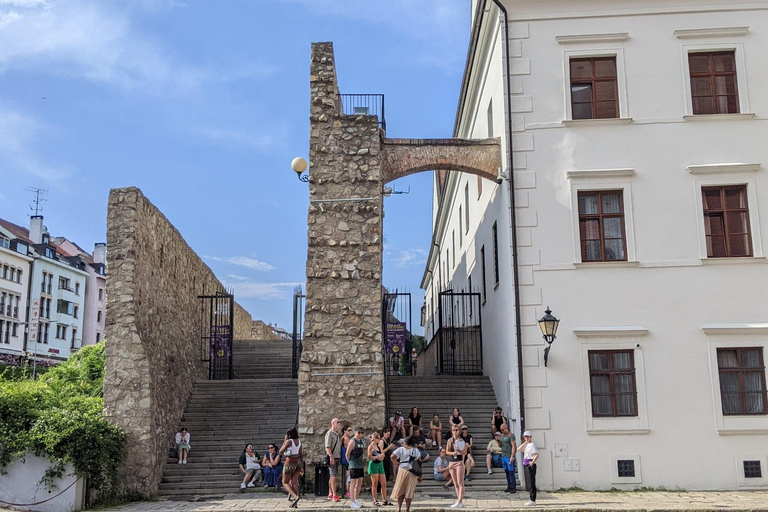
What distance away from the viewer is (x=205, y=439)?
1772cm

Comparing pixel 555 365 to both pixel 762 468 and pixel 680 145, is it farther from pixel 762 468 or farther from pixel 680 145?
pixel 680 145

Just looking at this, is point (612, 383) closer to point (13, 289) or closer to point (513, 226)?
point (513, 226)

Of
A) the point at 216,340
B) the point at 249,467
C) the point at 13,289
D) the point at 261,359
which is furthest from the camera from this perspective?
the point at 13,289

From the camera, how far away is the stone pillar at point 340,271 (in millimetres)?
16359

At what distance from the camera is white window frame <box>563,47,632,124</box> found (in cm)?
1689

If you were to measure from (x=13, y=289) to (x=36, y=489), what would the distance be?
52116 millimetres

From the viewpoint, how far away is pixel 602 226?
16625 millimetres

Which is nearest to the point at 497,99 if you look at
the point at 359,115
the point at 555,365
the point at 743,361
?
the point at 359,115

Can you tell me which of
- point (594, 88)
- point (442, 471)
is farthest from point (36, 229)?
point (594, 88)

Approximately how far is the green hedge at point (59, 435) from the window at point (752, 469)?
12521 millimetres

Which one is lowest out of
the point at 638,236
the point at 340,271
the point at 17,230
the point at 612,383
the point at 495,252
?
the point at 612,383

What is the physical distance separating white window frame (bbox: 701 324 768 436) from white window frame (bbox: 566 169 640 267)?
2.45 meters

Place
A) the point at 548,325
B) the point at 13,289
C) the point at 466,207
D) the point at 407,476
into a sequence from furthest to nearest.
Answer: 1. the point at 13,289
2. the point at 466,207
3. the point at 548,325
4. the point at 407,476

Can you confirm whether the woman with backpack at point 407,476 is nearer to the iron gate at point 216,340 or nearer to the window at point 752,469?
the window at point 752,469
